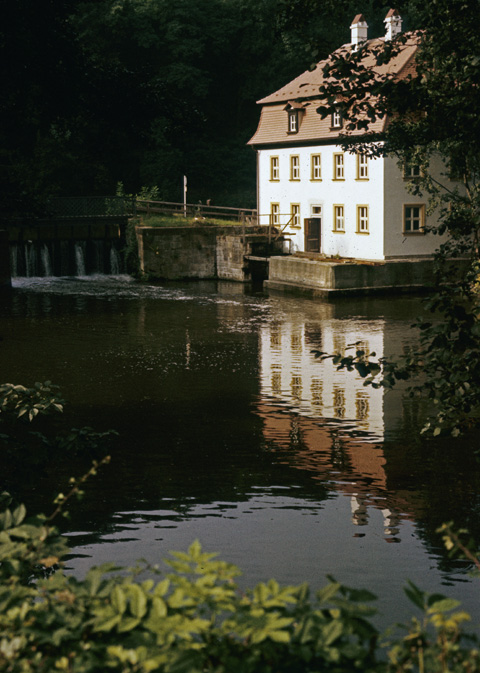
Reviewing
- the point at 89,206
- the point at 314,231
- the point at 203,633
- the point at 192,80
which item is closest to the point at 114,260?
the point at 89,206

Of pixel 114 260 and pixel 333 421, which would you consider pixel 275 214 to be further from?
pixel 333 421

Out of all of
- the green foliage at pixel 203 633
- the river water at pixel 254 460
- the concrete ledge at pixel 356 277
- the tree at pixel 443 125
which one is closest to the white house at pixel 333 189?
the concrete ledge at pixel 356 277

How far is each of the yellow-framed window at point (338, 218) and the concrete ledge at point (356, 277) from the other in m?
3.54

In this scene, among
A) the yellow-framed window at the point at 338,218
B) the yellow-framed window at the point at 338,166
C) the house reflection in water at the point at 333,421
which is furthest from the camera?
the yellow-framed window at the point at 338,218

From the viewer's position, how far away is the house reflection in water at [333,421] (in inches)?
441

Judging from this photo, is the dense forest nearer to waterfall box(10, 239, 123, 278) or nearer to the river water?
waterfall box(10, 239, 123, 278)

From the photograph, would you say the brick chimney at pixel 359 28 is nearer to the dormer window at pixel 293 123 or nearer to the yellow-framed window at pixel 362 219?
the dormer window at pixel 293 123

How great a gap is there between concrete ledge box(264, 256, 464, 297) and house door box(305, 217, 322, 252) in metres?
4.92

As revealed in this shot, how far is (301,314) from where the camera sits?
106ft

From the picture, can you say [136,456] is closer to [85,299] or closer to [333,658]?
[333,658]

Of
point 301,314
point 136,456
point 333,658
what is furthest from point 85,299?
point 333,658

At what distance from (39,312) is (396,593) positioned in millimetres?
25672

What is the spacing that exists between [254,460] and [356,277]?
2393 cm

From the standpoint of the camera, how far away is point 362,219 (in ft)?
132
